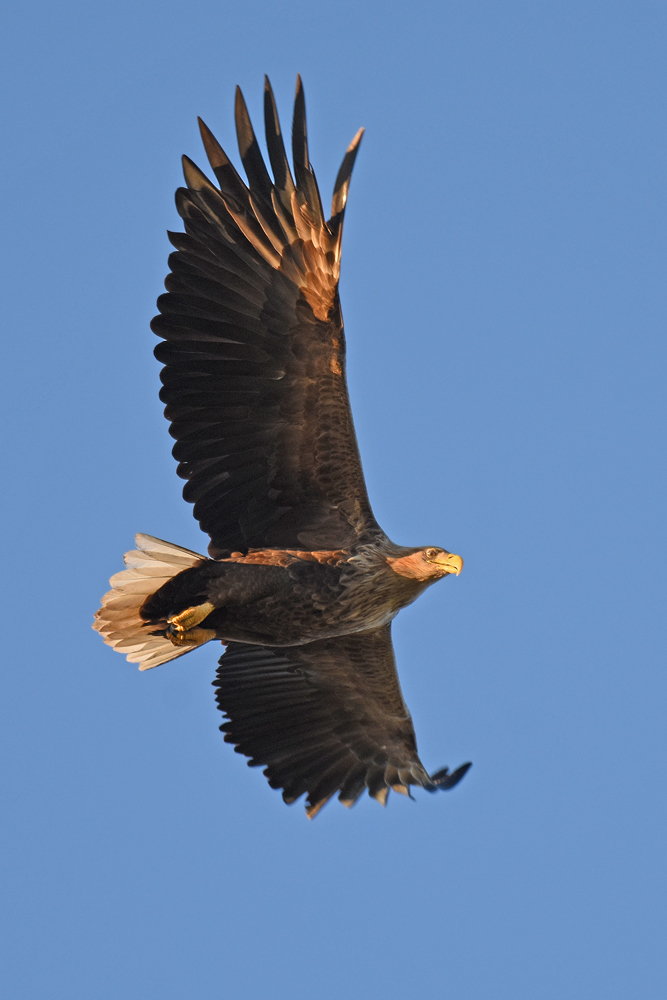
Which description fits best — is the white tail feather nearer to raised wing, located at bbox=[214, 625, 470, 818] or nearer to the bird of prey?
the bird of prey

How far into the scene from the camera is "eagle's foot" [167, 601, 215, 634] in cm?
873

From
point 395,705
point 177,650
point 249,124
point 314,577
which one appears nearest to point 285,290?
point 249,124

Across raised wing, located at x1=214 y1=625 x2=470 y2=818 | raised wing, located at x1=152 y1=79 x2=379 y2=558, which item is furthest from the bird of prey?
raised wing, located at x1=214 y1=625 x2=470 y2=818

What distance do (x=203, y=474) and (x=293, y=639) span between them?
1.16 meters

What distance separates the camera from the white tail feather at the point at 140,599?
8.78 meters

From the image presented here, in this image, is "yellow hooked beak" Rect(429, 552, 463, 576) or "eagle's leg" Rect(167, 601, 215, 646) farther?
"yellow hooked beak" Rect(429, 552, 463, 576)

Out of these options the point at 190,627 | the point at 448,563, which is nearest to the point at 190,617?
the point at 190,627

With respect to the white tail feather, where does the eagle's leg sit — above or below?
below

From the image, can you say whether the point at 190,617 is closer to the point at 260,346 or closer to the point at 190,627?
the point at 190,627

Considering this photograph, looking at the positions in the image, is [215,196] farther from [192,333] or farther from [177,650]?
[177,650]

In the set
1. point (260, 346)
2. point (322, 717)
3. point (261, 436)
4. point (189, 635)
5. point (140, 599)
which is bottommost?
point (322, 717)

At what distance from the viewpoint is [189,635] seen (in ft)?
29.0

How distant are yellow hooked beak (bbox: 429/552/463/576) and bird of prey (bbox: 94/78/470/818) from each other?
0.01 meters

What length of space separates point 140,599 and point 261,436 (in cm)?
124
